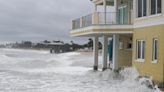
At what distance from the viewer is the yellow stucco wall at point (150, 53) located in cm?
2619

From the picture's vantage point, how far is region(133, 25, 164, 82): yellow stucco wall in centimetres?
2619

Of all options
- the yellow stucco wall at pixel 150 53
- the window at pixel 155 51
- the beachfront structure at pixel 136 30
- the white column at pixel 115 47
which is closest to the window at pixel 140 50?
the beachfront structure at pixel 136 30

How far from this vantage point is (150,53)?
28.1 m

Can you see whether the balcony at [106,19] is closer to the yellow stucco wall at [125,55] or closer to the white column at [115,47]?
the white column at [115,47]

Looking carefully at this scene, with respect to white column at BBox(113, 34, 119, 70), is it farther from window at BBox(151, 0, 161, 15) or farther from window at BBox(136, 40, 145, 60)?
window at BBox(151, 0, 161, 15)

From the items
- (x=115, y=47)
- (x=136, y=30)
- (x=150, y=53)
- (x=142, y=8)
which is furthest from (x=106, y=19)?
(x=150, y=53)

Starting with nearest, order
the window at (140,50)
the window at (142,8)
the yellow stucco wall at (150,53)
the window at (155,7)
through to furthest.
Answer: the yellow stucco wall at (150,53)
the window at (155,7)
the window at (142,8)
the window at (140,50)

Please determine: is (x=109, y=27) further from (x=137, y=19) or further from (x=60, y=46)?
(x=60, y=46)

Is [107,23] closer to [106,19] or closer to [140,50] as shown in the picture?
[106,19]

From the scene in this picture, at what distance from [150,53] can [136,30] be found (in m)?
3.22

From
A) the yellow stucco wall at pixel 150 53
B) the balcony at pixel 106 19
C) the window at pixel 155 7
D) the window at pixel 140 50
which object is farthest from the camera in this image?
the balcony at pixel 106 19

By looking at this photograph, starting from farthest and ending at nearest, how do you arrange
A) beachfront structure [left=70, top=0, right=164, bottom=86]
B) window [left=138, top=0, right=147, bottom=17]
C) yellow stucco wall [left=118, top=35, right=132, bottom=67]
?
1. yellow stucco wall [left=118, top=35, right=132, bottom=67]
2. window [left=138, top=0, right=147, bottom=17]
3. beachfront structure [left=70, top=0, right=164, bottom=86]

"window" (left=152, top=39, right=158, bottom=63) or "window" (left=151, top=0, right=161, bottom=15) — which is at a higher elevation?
"window" (left=151, top=0, right=161, bottom=15)

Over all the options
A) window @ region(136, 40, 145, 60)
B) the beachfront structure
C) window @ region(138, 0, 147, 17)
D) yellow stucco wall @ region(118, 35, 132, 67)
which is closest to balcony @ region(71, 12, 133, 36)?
the beachfront structure
